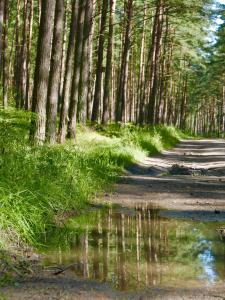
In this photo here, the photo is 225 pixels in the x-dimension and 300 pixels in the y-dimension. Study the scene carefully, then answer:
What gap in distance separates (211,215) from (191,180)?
5520 mm

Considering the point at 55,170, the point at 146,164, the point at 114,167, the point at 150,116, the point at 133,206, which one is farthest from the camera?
the point at 150,116

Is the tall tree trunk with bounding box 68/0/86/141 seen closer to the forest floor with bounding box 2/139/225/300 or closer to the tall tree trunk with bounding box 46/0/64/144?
the forest floor with bounding box 2/139/225/300

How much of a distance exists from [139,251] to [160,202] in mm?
4525

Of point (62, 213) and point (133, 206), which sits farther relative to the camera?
point (133, 206)

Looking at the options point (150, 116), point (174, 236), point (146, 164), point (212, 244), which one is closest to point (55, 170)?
point (174, 236)

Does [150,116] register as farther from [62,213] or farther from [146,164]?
[62,213]

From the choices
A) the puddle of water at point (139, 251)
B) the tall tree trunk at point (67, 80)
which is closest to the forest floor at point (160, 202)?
the puddle of water at point (139, 251)

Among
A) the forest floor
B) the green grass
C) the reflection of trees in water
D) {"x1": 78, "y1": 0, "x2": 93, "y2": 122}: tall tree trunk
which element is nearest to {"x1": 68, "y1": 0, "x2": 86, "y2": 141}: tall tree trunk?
{"x1": 78, "y1": 0, "x2": 93, "y2": 122}: tall tree trunk

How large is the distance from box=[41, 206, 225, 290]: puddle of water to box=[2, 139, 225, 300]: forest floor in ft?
0.81

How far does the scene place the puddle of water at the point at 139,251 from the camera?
561cm

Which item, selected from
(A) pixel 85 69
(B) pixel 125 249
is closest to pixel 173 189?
(B) pixel 125 249

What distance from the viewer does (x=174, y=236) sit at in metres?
7.72

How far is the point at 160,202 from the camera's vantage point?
11.2 metres

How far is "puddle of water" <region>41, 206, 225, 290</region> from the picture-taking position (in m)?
5.61
